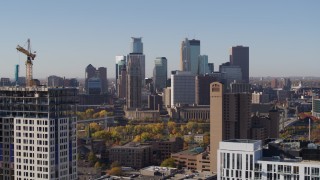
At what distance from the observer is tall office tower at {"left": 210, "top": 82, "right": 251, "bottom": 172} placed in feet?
322

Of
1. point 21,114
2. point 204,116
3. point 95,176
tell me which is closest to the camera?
point 21,114

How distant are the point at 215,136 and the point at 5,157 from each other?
52.3 metres

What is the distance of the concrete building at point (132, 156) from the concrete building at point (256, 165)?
62.7 metres

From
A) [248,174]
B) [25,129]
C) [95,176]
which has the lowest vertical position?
[95,176]

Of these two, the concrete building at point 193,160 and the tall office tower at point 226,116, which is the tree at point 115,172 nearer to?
the concrete building at point 193,160

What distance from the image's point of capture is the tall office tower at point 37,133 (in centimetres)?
4862

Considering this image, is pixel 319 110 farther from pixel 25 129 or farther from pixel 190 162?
pixel 25 129

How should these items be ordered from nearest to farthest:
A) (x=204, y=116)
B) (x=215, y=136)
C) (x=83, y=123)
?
1. (x=215, y=136)
2. (x=83, y=123)
3. (x=204, y=116)

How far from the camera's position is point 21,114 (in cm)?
5031

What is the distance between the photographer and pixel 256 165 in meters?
43.3

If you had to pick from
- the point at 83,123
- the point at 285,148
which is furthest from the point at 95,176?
the point at 83,123

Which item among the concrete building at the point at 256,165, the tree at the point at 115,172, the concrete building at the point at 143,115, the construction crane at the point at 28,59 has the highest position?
the construction crane at the point at 28,59

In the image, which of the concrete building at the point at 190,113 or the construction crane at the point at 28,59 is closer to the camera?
the construction crane at the point at 28,59

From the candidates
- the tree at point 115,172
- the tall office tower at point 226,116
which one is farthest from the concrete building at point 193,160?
the tree at point 115,172
